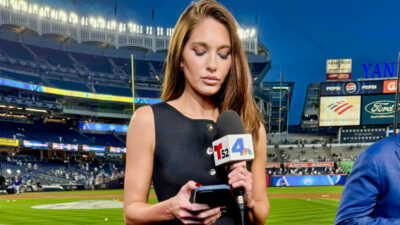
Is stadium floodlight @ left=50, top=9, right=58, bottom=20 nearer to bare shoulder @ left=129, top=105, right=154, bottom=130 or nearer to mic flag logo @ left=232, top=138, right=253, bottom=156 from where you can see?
bare shoulder @ left=129, top=105, right=154, bottom=130

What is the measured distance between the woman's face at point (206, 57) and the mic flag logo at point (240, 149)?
421 millimetres

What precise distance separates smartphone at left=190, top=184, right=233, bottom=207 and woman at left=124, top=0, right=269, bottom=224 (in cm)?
21

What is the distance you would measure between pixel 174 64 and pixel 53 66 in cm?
5704

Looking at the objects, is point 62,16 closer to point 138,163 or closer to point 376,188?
point 138,163

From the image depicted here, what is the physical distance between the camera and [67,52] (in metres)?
58.3

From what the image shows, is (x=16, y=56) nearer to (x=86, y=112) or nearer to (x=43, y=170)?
(x=86, y=112)

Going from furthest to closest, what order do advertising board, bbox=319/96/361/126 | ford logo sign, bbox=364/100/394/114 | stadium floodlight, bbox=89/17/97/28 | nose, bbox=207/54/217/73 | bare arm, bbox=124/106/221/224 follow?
stadium floodlight, bbox=89/17/97/28, advertising board, bbox=319/96/361/126, ford logo sign, bbox=364/100/394/114, nose, bbox=207/54/217/73, bare arm, bbox=124/106/221/224

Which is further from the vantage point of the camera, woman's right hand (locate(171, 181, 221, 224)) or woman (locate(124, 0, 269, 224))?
woman (locate(124, 0, 269, 224))

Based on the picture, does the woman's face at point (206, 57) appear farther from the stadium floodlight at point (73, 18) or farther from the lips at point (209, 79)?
the stadium floodlight at point (73, 18)

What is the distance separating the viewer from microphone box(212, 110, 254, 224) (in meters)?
1.73

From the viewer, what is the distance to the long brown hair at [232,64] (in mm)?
2146

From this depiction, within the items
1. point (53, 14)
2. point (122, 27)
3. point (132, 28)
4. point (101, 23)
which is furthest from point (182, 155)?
point (132, 28)

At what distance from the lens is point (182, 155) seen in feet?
6.48

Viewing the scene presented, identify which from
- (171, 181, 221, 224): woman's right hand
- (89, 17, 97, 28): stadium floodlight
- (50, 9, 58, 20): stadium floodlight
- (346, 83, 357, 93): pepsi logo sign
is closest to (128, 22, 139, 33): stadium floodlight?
(89, 17, 97, 28): stadium floodlight
